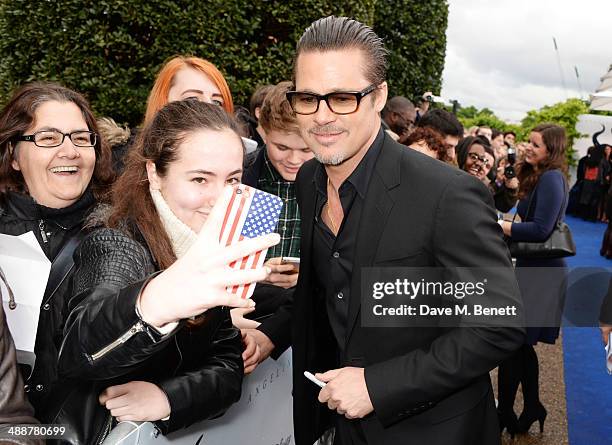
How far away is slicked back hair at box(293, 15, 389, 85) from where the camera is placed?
82.0 inches

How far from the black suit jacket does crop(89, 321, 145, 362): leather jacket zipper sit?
893 mm

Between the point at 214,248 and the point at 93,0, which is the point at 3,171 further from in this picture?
the point at 93,0

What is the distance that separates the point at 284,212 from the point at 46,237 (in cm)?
148

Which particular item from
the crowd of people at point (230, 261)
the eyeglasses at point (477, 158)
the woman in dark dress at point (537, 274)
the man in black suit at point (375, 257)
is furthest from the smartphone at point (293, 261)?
the eyeglasses at point (477, 158)

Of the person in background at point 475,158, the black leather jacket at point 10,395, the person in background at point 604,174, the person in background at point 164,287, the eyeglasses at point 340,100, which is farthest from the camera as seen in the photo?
the person in background at point 604,174

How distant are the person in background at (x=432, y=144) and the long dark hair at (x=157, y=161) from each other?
2.33m

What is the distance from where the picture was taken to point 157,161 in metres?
1.90

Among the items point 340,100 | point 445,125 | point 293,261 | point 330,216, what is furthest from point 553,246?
point 340,100

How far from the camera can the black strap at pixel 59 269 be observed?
2168mm

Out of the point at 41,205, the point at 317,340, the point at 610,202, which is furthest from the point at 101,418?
the point at 610,202

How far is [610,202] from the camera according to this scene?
32.6ft

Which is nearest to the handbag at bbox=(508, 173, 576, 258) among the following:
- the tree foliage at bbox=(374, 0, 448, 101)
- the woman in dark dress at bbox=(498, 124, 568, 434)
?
the woman in dark dress at bbox=(498, 124, 568, 434)

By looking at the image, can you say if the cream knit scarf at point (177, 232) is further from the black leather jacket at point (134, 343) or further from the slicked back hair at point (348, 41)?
the slicked back hair at point (348, 41)

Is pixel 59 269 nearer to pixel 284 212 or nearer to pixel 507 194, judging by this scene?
pixel 284 212
